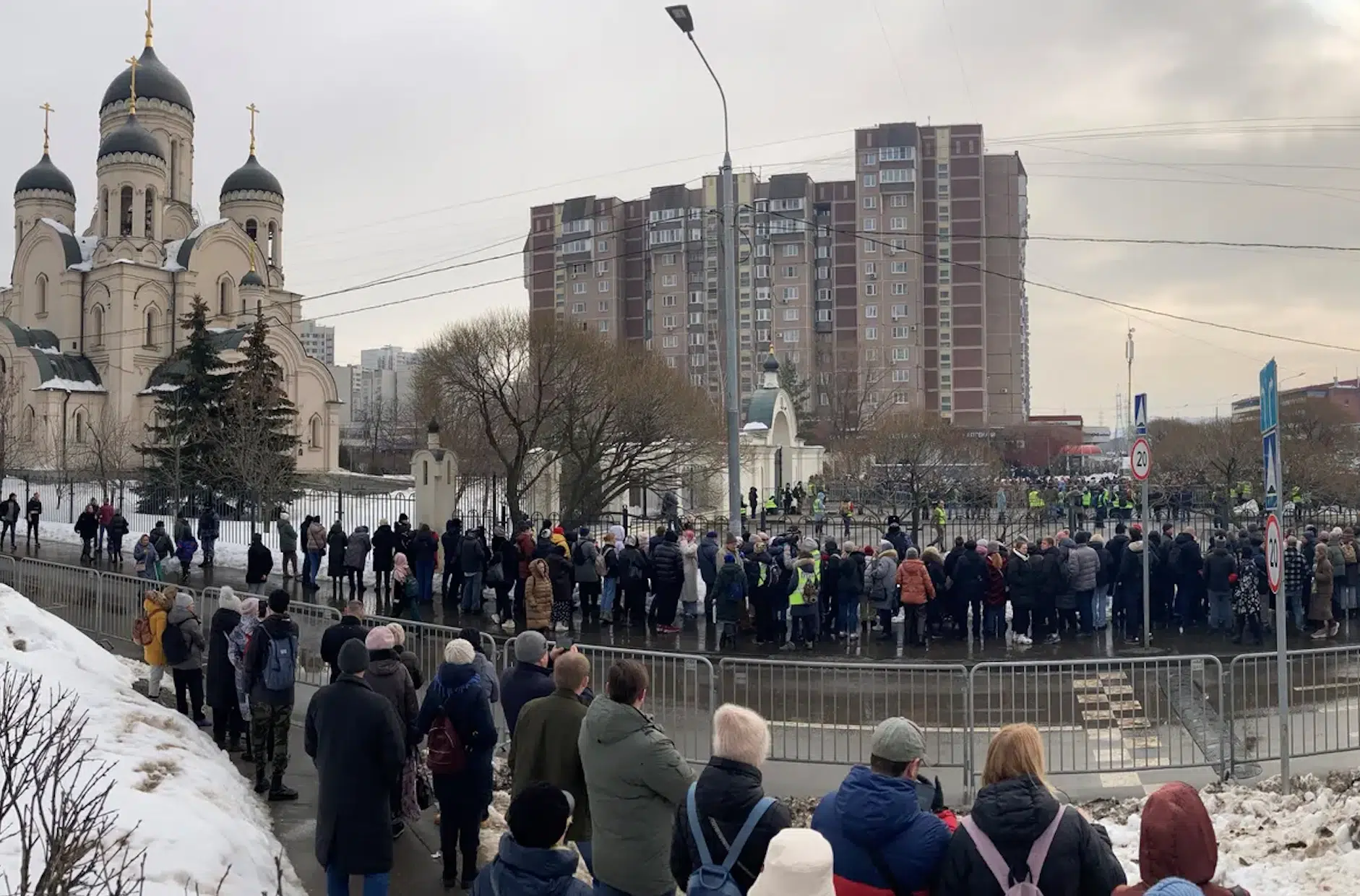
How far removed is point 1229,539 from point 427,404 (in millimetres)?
22942

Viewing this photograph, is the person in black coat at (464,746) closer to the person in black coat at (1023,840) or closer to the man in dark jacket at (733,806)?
the man in dark jacket at (733,806)

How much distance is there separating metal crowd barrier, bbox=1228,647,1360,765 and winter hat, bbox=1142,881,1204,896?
641cm

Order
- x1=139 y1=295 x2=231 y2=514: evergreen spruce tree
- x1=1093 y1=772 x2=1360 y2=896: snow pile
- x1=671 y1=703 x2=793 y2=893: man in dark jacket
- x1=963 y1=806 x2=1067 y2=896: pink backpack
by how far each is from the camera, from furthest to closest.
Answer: x1=139 y1=295 x2=231 y2=514: evergreen spruce tree → x1=1093 y1=772 x2=1360 y2=896: snow pile → x1=671 y1=703 x2=793 y2=893: man in dark jacket → x1=963 y1=806 x2=1067 y2=896: pink backpack

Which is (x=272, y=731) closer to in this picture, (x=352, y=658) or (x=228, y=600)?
(x=228, y=600)

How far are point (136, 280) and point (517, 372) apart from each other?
40871 millimetres

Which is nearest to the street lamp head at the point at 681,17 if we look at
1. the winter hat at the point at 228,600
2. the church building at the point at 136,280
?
the winter hat at the point at 228,600

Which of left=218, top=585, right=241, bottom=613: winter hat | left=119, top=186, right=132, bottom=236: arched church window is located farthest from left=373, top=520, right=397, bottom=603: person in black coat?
left=119, top=186, right=132, bottom=236: arched church window

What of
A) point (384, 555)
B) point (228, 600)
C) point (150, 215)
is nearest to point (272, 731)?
point (228, 600)

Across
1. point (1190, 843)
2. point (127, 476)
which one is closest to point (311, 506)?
point (127, 476)

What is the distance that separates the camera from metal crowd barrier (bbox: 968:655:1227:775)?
29.6 feet

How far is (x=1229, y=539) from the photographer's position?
55.0 feet

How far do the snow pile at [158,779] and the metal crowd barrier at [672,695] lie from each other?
9.61 ft

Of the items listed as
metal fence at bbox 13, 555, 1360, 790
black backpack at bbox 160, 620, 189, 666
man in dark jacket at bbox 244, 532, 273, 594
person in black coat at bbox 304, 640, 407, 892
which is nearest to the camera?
person in black coat at bbox 304, 640, 407, 892

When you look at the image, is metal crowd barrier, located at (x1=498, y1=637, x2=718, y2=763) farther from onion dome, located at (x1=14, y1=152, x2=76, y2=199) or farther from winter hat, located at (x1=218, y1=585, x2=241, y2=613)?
onion dome, located at (x1=14, y1=152, x2=76, y2=199)
